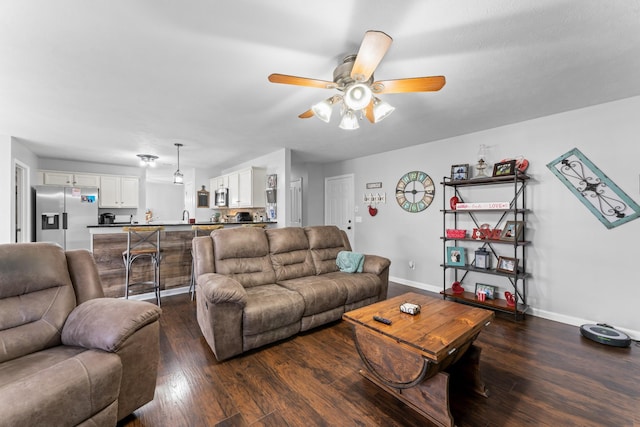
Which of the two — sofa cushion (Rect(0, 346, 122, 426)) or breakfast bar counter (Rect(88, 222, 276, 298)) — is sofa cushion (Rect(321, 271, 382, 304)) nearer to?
sofa cushion (Rect(0, 346, 122, 426))

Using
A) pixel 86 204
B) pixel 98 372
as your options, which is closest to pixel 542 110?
pixel 98 372

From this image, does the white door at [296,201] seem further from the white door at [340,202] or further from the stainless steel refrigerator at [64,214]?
the stainless steel refrigerator at [64,214]

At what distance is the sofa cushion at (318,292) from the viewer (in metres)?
2.71

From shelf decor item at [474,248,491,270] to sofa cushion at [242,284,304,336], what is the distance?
8.50 ft

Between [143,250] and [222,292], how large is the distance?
2.08 meters

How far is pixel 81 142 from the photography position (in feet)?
14.4

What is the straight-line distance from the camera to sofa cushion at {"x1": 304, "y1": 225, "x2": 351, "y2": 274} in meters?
3.55

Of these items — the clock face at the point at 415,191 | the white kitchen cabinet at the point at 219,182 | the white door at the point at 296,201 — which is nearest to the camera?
the clock face at the point at 415,191

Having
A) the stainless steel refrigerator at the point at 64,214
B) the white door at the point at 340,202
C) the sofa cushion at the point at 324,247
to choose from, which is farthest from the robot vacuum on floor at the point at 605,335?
the stainless steel refrigerator at the point at 64,214

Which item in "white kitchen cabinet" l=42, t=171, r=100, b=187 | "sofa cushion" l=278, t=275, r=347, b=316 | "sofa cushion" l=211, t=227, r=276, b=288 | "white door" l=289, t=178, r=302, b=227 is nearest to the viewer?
"sofa cushion" l=278, t=275, r=347, b=316

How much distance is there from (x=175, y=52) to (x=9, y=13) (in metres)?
0.86

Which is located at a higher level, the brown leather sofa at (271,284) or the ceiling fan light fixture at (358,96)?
the ceiling fan light fixture at (358,96)

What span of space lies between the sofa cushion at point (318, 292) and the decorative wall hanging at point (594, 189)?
114 inches

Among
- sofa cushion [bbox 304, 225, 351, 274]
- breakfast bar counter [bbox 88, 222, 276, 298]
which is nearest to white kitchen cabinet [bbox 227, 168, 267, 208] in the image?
breakfast bar counter [bbox 88, 222, 276, 298]
